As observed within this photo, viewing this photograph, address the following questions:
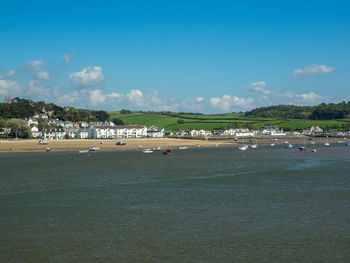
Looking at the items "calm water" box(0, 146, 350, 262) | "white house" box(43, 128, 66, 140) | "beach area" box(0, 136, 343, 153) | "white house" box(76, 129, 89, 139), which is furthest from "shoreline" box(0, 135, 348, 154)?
"calm water" box(0, 146, 350, 262)

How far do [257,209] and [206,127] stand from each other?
6674 inches

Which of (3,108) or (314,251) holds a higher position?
(3,108)

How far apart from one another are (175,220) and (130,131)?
433ft

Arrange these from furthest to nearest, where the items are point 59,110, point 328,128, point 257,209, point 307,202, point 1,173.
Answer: point 328,128
point 59,110
point 1,173
point 307,202
point 257,209

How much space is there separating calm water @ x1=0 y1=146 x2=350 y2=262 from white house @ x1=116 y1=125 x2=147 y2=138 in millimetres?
→ 113469

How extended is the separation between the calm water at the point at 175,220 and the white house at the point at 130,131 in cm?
11347

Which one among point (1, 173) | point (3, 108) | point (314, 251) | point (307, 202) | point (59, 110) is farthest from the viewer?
point (59, 110)

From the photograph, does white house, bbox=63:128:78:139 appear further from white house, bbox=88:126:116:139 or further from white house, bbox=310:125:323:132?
white house, bbox=310:125:323:132

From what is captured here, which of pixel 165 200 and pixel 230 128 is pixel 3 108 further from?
pixel 165 200

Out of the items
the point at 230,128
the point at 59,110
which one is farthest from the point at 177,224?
the point at 230,128

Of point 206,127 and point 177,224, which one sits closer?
point 177,224

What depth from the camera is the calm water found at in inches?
596

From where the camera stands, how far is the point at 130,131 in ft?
495

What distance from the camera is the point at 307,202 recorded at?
950 inches
